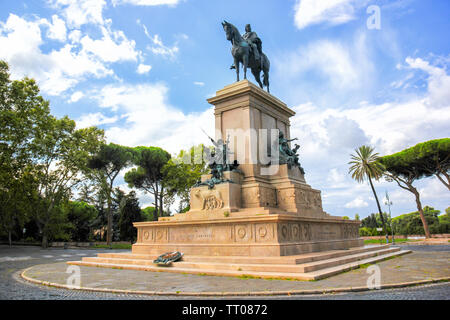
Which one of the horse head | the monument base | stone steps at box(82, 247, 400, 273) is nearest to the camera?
stone steps at box(82, 247, 400, 273)

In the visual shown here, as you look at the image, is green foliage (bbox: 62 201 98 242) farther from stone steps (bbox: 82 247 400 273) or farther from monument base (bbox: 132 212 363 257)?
stone steps (bbox: 82 247 400 273)

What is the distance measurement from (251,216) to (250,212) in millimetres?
1017

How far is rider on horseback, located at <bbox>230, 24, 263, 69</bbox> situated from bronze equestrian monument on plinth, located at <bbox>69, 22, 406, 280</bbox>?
53 millimetres

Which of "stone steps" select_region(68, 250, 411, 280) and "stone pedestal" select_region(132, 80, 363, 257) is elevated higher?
"stone pedestal" select_region(132, 80, 363, 257)

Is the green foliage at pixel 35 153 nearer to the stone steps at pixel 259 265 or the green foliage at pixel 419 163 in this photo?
the stone steps at pixel 259 265

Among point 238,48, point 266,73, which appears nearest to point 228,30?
point 238,48

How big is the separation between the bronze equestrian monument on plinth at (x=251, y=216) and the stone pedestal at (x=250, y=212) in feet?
0.12

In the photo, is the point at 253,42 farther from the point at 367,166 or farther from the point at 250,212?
the point at 367,166

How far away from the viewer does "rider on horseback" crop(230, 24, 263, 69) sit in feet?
57.1

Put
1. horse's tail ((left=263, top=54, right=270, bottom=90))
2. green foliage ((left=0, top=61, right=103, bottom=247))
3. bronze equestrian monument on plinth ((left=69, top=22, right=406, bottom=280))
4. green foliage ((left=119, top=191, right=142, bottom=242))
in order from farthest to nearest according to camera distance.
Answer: green foliage ((left=119, top=191, right=142, bottom=242)), green foliage ((left=0, top=61, right=103, bottom=247)), horse's tail ((left=263, top=54, right=270, bottom=90)), bronze equestrian monument on plinth ((left=69, top=22, right=406, bottom=280))

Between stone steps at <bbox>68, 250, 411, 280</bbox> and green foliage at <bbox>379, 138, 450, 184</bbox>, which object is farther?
green foliage at <bbox>379, 138, 450, 184</bbox>

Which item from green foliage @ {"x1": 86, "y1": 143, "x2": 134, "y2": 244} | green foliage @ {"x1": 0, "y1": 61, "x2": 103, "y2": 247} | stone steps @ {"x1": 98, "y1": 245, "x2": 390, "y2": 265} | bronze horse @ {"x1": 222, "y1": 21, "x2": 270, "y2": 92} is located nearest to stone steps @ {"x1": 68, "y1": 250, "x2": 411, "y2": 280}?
stone steps @ {"x1": 98, "y1": 245, "x2": 390, "y2": 265}

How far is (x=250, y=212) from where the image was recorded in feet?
40.5

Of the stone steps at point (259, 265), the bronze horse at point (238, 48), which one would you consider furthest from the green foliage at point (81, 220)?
the bronze horse at point (238, 48)
